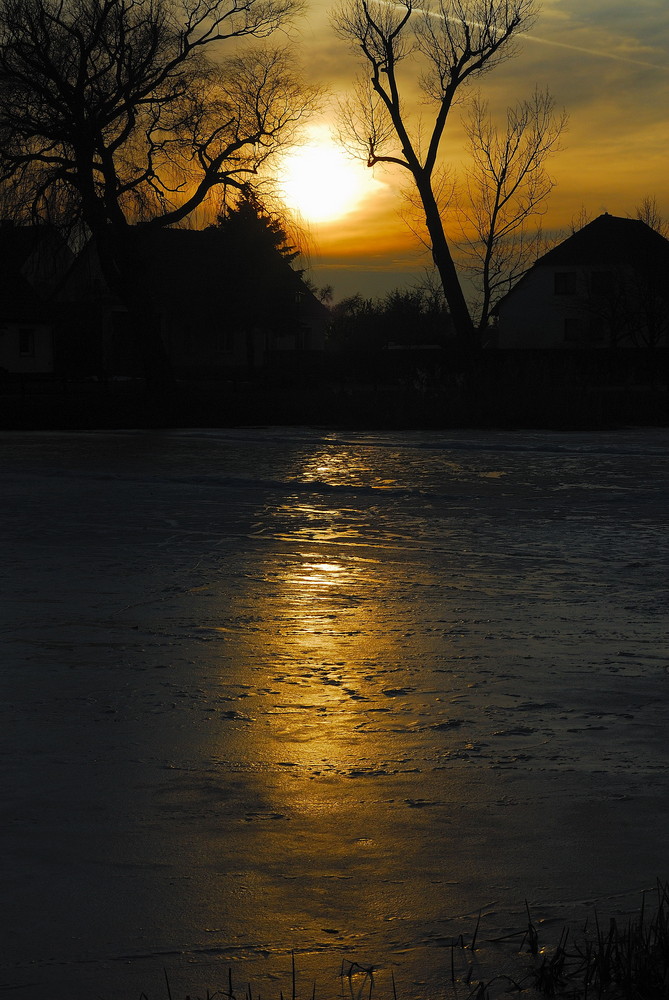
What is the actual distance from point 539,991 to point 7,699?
301cm

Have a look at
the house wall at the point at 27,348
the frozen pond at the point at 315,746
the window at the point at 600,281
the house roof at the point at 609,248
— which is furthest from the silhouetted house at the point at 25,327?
the frozen pond at the point at 315,746

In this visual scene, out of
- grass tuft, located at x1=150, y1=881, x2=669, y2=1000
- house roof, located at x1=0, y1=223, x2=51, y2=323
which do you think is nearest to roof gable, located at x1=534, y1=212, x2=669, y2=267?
house roof, located at x1=0, y1=223, x2=51, y2=323

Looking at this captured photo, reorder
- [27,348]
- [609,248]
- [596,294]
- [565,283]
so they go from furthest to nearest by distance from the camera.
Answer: [565,283] → [609,248] → [596,294] → [27,348]

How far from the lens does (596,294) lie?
206 ft

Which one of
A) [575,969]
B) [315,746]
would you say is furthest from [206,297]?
[575,969]

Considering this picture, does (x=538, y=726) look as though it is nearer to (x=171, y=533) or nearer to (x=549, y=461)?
(x=171, y=533)

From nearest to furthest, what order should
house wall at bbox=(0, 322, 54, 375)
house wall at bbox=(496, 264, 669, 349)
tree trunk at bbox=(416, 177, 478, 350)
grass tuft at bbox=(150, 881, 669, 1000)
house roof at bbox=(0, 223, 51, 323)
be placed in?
1. grass tuft at bbox=(150, 881, 669, 1000)
2. tree trunk at bbox=(416, 177, 478, 350)
3. house roof at bbox=(0, 223, 51, 323)
4. house wall at bbox=(0, 322, 54, 375)
5. house wall at bbox=(496, 264, 669, 349)

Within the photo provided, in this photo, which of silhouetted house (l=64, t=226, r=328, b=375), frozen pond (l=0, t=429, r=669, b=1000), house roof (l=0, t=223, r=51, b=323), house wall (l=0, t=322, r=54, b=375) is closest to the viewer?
frozen pond (l=0, t=429, r=669, b=1000)

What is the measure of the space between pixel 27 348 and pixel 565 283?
91.3ft

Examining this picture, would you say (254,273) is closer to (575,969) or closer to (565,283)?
(565,283)

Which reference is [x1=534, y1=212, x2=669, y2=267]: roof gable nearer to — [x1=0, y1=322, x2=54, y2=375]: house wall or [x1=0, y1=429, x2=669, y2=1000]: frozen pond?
[x1=0, y1=322, x2=54, y2=375]: house wall

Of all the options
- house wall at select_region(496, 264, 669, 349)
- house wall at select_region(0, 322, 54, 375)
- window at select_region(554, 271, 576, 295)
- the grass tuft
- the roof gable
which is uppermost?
A: the roof gable

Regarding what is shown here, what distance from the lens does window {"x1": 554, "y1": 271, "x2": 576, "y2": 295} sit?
6650cm

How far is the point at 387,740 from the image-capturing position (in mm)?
4719
